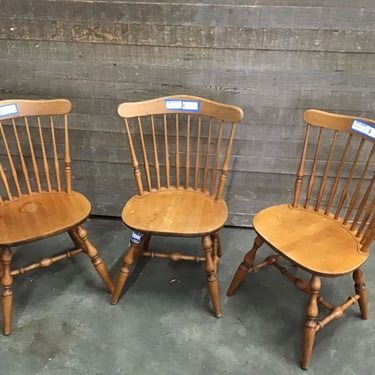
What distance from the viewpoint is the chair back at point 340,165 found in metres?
1.62

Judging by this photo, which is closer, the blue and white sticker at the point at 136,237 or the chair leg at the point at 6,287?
the chair leg at the point at 6,287

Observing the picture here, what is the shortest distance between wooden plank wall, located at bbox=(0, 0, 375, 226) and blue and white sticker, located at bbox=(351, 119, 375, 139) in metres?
0.32

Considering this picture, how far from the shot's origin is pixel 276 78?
6.23 ft

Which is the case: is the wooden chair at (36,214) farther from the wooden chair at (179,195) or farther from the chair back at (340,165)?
the chair back at (340,165)

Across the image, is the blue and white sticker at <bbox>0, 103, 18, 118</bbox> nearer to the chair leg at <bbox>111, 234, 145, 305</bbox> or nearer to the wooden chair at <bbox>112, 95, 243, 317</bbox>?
the wooden chair at <bbox>112, 95, 243, 317</bbox>

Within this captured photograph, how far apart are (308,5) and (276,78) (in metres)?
0.33

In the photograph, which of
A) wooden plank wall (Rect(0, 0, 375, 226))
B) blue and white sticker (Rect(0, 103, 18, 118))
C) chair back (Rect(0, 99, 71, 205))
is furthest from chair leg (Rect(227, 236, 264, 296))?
blue and white sticker (Rect(0, 103, 18, 118))

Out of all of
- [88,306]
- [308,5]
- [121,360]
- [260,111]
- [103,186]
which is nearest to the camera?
[121,360]

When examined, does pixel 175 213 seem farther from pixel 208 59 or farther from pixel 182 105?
pixel 208 59

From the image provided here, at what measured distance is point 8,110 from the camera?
1792 millimetres

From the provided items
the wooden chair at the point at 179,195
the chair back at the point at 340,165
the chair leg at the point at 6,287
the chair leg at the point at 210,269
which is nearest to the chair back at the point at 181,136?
the wooden chair at the point at 179,195

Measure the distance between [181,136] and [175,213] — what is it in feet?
1.66

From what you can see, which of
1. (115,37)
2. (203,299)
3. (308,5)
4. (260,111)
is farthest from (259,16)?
(203,299)

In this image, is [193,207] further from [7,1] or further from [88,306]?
[7,1]
